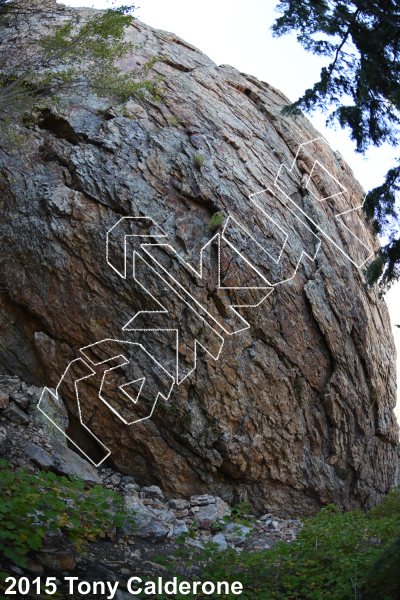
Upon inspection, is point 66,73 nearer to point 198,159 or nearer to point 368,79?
point 198,159

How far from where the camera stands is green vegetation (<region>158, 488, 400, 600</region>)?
4.18m

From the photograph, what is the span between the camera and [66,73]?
1015cm

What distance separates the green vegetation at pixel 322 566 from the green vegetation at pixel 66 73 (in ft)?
27.4

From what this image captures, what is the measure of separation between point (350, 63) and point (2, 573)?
6.39 m

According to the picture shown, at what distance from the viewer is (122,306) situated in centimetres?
901

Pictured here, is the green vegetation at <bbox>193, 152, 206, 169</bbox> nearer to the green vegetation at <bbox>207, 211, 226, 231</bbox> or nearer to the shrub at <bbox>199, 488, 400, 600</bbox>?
the green vegetation at <bbox>207, 211, 226, 231</bbox>

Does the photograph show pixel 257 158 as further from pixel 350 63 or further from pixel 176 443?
pixel 176 443

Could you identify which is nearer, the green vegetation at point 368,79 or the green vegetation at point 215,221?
the green vegetation at point 368,79

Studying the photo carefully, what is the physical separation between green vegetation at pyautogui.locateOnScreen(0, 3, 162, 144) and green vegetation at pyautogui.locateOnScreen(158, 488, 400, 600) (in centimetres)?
835

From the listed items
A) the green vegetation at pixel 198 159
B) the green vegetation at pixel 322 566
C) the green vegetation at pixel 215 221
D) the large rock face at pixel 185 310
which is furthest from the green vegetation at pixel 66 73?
the green vegetation at pixel 322 566

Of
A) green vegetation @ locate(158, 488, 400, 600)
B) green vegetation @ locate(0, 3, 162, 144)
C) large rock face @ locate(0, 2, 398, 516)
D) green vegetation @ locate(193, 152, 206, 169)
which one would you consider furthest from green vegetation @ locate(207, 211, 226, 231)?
green vegetation @ locate(158, 488, 400, 600)

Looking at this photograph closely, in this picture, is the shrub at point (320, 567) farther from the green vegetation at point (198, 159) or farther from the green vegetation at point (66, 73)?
the green vegetation at point (66, 73)

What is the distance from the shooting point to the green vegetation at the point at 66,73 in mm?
9383

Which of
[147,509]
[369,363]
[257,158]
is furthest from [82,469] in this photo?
[257,158]
